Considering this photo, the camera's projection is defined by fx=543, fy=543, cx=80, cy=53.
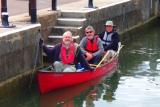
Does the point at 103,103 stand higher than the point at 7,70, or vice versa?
the point at 7,70

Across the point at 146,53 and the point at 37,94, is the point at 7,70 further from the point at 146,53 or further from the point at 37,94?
the point at 146,53

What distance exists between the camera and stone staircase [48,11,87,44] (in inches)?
619

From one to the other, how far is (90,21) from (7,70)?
18.7ft

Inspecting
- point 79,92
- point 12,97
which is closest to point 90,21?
point 79,92

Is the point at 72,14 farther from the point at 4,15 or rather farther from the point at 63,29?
the point at 4,15

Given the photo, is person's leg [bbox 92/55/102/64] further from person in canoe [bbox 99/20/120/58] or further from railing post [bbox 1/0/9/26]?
railing post [bbox 1/0/9/26]

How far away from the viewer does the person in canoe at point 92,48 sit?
14.4m

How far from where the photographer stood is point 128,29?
21938 millimetres

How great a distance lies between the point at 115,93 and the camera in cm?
1334

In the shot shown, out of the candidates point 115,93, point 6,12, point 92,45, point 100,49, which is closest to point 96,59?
point 100,49

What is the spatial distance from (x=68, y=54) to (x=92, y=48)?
74.1 inches

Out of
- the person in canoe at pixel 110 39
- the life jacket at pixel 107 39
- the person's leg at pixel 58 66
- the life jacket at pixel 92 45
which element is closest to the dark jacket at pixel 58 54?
A: the person's leg at pixel 58 66

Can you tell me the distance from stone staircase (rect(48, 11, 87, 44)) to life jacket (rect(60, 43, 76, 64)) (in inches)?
108

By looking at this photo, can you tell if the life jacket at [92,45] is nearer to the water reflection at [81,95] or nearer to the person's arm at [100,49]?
the person's arm at [100,49]
